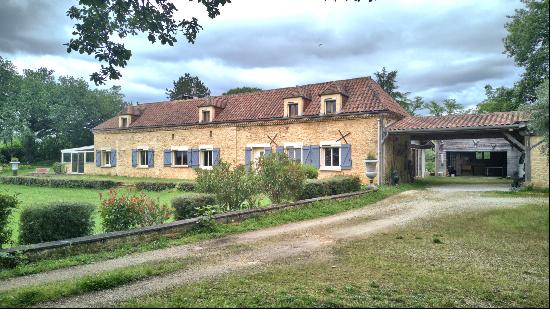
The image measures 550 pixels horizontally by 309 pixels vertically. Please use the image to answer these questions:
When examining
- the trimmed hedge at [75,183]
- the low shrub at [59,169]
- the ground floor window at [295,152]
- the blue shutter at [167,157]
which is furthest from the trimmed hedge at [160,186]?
the low shrub at [59,169]

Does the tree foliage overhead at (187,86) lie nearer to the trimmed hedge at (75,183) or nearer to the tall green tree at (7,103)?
the tall green tree at (7,103)

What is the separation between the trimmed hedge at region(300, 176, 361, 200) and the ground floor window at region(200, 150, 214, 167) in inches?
497

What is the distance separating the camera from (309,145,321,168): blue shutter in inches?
864

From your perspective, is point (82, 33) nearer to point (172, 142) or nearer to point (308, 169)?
point (308, 169)

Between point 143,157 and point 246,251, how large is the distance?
24743 mm

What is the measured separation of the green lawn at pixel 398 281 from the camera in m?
3.20

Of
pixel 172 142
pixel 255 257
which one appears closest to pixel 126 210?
pixel 255 257

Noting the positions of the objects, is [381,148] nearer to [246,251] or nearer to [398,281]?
[246,251]

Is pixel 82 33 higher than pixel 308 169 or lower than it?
higher

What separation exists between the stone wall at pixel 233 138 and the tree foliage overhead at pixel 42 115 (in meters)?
10.3

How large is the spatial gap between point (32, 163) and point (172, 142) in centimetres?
2020

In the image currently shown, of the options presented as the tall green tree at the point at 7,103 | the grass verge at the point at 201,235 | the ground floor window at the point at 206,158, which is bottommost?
the grass verge at the point at 201,235

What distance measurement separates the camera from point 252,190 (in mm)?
10891

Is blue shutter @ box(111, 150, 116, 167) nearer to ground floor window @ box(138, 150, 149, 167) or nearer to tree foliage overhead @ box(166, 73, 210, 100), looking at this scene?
ground floor window @ box(138, 150, 149, 167)
